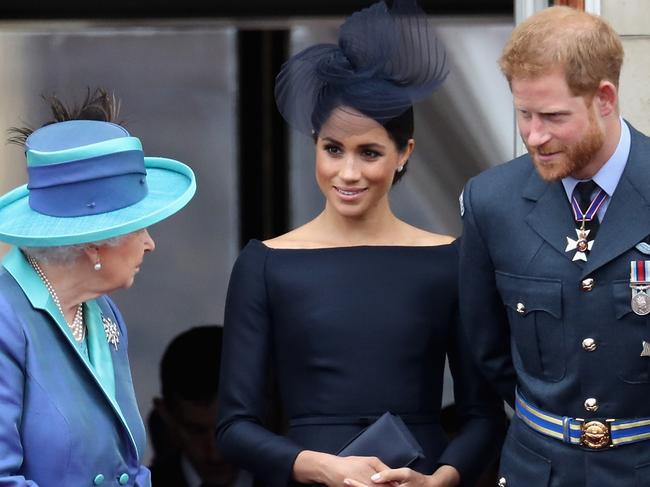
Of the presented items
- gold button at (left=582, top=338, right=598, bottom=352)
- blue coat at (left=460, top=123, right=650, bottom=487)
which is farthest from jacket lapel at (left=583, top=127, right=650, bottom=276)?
gold button at (left=582, top=338, right=598, bottom=352)

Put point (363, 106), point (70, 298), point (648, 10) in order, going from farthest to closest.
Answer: point (648, 10) → point (363, 106) → point (70, 298)

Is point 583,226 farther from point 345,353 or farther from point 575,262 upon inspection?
point 345,353

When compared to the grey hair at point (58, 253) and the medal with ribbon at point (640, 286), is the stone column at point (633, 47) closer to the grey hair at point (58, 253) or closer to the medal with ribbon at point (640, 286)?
the medal with ribbon at point (640, 286)

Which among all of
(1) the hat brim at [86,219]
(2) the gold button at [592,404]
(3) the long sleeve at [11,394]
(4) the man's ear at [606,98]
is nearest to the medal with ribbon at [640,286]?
(2) the gold button at [592,404]

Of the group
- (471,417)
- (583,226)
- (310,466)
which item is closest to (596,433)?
(583,226)

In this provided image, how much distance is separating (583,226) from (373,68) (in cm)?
84

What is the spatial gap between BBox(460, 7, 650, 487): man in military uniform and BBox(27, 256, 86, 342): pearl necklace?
962 millimetres

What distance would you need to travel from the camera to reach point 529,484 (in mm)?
3525

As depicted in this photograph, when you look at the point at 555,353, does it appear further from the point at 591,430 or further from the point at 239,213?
the point at 239,213

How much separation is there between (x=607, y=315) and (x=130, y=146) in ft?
3.66

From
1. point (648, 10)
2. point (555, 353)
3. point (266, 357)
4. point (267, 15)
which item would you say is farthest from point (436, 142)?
point (555, 353)

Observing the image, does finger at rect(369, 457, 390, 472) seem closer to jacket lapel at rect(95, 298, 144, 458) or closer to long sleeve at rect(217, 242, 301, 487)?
long sleeve at rect(217, 242, 301, 487)

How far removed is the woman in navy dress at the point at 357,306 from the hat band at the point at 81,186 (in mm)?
709

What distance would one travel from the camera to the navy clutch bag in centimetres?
378
